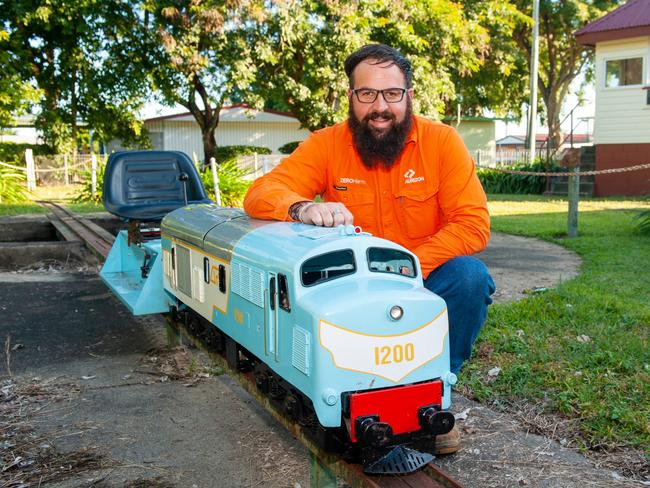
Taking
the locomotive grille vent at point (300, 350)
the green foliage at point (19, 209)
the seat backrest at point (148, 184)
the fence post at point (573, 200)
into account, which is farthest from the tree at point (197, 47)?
the locomotive grille vent at point (300, 350)

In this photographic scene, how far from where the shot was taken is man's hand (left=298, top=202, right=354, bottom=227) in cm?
307

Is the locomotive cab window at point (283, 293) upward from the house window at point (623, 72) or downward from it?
downward

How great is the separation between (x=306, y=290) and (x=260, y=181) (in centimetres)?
121

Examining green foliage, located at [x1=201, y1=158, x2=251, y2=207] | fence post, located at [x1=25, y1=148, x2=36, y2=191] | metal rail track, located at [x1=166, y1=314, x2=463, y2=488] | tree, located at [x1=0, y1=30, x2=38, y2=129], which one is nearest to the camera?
metal rail track, located at [x1=166, y1=314, x2=463, y2=488]

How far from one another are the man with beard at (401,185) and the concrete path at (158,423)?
41 centimetres

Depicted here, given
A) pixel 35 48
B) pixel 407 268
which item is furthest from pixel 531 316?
pixel 35 48

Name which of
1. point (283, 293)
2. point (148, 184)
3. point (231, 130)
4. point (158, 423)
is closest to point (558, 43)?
point (231, 130)

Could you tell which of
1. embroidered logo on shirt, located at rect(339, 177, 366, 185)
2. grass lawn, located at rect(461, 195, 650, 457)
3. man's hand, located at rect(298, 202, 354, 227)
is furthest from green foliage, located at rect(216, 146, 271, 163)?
man's hand, located at rect(298, 202, 354, 227)

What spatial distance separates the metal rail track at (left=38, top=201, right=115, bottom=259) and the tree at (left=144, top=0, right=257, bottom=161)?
9.30 m

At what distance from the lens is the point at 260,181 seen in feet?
12.1

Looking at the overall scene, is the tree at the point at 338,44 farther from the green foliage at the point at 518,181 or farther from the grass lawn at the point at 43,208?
the grass lawn at the point at 43,208

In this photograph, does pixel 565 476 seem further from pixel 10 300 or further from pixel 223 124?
pixel 223 124

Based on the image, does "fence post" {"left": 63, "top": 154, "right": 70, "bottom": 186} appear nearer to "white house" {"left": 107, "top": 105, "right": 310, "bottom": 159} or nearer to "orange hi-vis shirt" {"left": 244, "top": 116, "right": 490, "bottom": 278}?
"white house" {"left": 107, "top": 105, "right": 310, "bottom": 159}

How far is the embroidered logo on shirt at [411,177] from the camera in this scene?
3.41m
